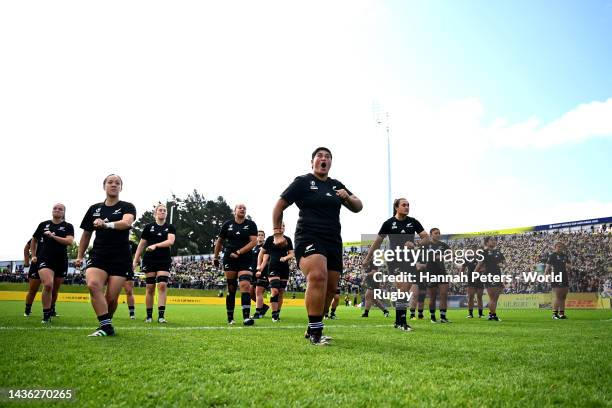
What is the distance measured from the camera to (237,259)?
33.4 feet

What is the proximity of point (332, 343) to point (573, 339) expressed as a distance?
3.61m

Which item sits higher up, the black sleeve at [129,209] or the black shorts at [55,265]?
the black sleeve at [129,209]

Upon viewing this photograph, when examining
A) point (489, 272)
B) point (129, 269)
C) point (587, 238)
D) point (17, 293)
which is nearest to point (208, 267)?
point (17, 293)

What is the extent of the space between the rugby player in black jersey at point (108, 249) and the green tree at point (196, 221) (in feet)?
285

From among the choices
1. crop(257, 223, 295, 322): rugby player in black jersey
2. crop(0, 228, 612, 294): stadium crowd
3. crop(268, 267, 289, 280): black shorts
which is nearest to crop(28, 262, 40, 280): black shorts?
crop(257, 223, 295, 322): rugby player in black jersey

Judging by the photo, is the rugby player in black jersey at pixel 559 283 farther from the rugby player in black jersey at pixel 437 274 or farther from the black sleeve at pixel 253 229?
the black sleeve at pixel 253 229

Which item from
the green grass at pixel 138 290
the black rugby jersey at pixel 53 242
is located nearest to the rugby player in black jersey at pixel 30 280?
the black rugby jersey at pixel 53 242

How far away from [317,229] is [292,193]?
584 millimetres

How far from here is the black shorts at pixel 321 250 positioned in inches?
238

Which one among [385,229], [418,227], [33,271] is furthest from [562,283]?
[33,271]

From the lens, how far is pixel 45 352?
184 inches

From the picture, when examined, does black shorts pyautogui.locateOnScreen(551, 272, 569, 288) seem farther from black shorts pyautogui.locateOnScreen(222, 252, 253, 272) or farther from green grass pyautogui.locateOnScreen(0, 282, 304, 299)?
green grass pyautogui.locateOnScreen(0, 282, 304, 299)

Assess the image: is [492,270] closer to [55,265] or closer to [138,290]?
[55,265]

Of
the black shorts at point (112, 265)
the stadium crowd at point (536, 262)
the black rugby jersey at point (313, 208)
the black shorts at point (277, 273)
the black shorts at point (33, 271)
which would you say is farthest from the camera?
the stadium crowd at point (536, 262)
